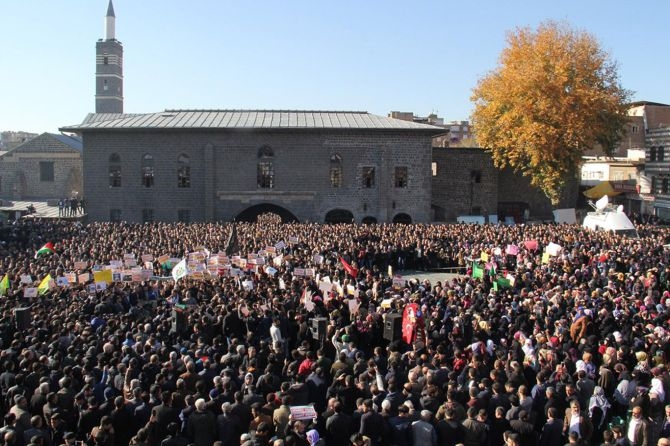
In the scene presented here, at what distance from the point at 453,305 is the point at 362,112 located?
30476 mm

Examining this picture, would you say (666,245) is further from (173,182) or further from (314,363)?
(173,182)

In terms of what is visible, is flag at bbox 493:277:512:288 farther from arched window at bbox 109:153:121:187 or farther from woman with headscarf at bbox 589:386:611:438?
arched window at bbox 109:153:121:187

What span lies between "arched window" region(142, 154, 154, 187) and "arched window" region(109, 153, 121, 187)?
1.49 meters

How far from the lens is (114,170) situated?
40.7 metres

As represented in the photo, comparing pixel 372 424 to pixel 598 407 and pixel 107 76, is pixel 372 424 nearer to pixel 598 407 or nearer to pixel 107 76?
pixel 598 407

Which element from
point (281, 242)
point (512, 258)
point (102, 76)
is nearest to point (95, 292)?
point (281, 242)

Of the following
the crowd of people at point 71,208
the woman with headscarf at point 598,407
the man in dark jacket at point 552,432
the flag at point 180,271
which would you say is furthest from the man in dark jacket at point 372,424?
the crowd of people at point 71,208

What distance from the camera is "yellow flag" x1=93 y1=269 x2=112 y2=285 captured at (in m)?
19.4

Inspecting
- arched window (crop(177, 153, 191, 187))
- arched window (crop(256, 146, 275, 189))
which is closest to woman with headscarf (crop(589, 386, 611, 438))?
arched window (crop(256, 146, 275, 189))

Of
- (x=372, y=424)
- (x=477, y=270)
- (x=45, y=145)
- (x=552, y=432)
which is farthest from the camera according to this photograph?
(x=45, y=145)

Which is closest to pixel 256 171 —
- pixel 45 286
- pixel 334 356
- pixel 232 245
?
pixel 232 245

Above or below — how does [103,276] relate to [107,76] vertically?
below

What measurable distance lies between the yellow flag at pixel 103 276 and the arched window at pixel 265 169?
21655mm

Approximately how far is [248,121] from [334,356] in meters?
30.1
